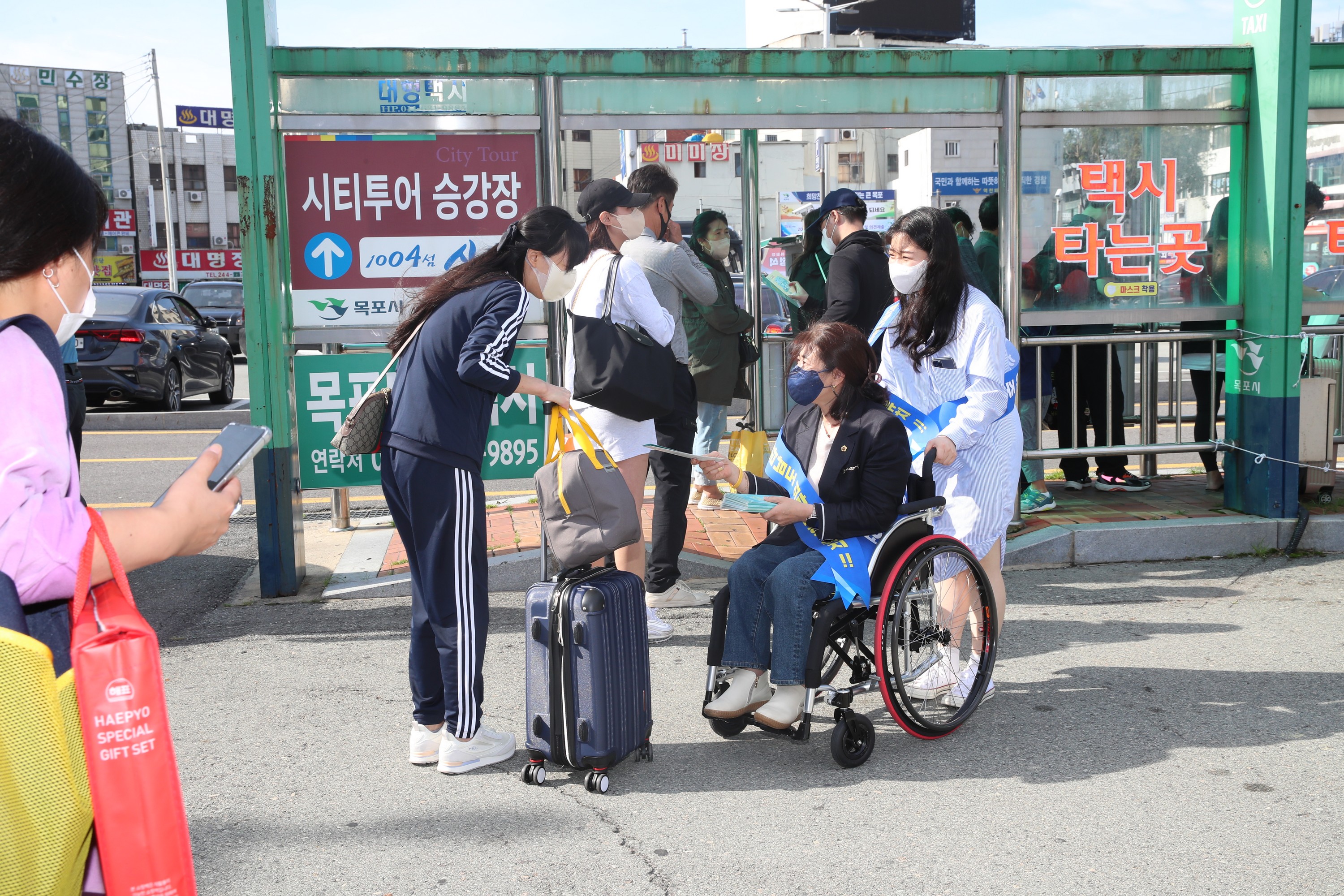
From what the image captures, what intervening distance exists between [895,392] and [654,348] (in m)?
0.90

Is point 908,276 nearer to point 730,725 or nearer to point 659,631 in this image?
point 730,725

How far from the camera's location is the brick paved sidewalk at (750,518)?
645 centimetres

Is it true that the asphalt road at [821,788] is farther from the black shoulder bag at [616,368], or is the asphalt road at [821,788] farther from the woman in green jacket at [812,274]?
the woman in green jacket at [812,274]

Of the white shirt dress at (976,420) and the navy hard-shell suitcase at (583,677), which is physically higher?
the white shirt dress at (976,420)

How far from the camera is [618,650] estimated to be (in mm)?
3658

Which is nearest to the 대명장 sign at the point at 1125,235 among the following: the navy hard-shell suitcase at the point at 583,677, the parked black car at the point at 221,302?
the navy hard-shell suitcase at the point at 583,677

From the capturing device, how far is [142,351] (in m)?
13.0

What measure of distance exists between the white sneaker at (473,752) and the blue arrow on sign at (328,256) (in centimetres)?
302

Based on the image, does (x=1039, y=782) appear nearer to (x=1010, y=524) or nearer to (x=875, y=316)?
(x=875, y=316)

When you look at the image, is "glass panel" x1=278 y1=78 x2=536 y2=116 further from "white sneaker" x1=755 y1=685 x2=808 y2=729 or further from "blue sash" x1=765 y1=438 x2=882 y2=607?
"white sneaker" x1=755 y1=685 x2=808 y2=729

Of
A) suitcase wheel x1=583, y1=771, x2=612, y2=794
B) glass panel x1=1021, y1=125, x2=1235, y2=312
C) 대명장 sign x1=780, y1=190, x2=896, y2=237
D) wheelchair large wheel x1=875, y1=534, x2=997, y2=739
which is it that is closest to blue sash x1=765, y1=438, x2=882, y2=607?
wheelchair large wheel x1=875, y1=534, x2=997, y2=739

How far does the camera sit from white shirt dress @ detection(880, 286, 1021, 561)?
4.07 meters

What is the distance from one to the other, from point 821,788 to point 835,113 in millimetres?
4071

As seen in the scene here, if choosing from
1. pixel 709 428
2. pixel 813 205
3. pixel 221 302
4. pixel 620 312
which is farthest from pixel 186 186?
pixel 620 312
